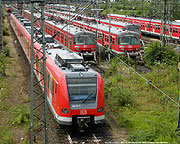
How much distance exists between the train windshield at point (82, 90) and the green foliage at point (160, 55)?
509 inches

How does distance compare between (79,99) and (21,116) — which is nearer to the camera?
(79,99)

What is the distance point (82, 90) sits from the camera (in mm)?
11898

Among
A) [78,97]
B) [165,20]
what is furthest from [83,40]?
[78,97]

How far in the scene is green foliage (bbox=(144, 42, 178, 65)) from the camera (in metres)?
24.4

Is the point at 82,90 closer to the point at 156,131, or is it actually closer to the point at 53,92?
the point at 53,92

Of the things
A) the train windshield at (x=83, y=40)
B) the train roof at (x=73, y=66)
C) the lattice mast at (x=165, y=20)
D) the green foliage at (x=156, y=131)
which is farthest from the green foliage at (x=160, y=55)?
the train roof at (x=73, y=66)

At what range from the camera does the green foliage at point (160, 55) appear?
79.9 ft

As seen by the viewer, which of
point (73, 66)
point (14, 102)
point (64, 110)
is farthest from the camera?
point (14, 102)

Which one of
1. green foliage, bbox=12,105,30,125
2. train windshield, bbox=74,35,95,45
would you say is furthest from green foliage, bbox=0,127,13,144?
train windshield, bbox=74,35,95,45

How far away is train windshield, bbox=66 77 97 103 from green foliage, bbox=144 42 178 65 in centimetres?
1292

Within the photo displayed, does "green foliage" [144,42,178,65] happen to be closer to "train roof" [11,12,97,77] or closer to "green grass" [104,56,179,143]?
"green grass" [104,56,179,143]

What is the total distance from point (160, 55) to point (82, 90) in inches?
561

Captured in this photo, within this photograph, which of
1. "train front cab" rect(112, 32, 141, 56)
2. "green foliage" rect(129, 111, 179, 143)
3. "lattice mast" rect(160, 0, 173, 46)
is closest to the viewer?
"green foliage" rect(129, 111, 179, 143)

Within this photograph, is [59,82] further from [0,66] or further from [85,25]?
[85,25]
